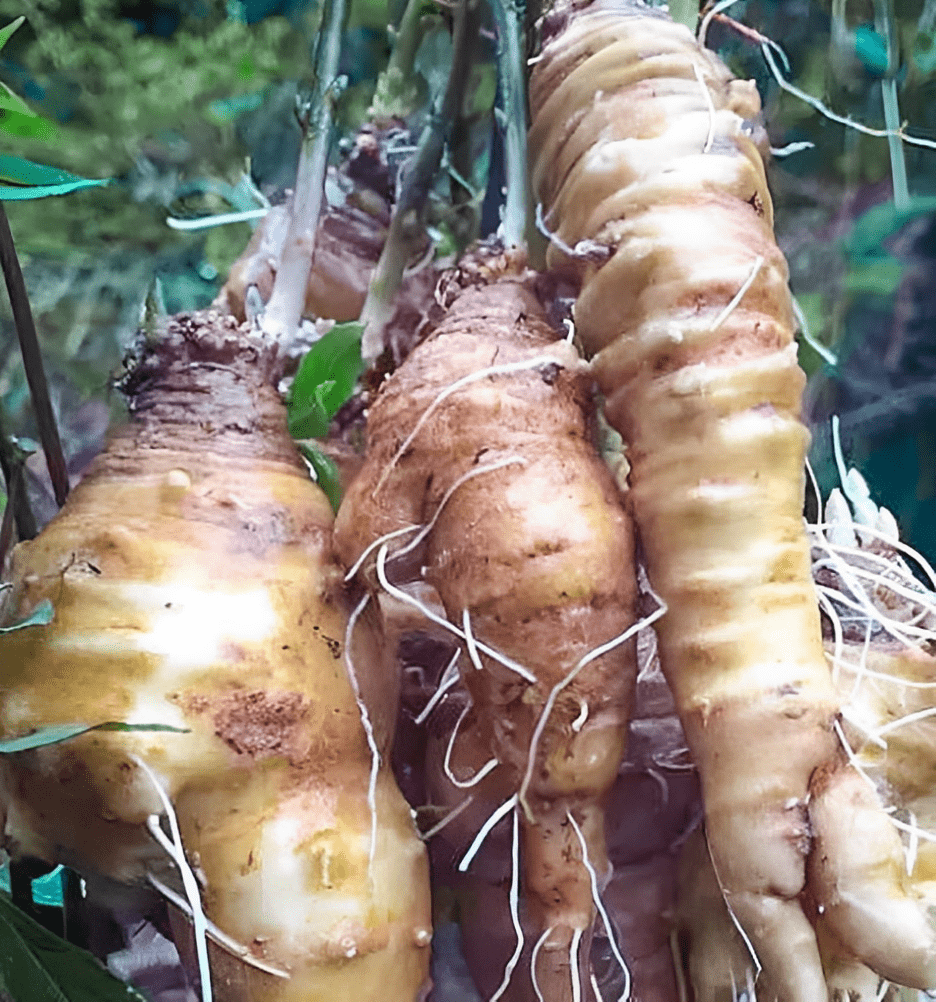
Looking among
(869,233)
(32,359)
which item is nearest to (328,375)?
(32,359)

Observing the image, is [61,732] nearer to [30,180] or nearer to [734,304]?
[30,180]

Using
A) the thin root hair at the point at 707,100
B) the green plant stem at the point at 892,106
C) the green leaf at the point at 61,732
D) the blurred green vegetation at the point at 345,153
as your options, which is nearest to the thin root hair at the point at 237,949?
the green leaf at the point at 61,732

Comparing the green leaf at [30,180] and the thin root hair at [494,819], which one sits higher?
the green leaf at [30,180]

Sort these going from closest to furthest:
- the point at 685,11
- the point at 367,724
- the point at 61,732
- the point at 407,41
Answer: the point at 61,732
the point at 367,724
the point at 685,11
the point at 407,41

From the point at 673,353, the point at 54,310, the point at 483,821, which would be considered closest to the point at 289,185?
the point at 54,310

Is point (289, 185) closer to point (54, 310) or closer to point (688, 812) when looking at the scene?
point (54, 310)

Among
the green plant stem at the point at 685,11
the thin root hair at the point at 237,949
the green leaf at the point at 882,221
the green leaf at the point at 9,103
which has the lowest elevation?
the thin root hair at the point at 237,949

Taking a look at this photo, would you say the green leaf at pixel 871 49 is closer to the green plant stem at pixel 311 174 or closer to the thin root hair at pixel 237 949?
the green plant stem at pixel 311 174
